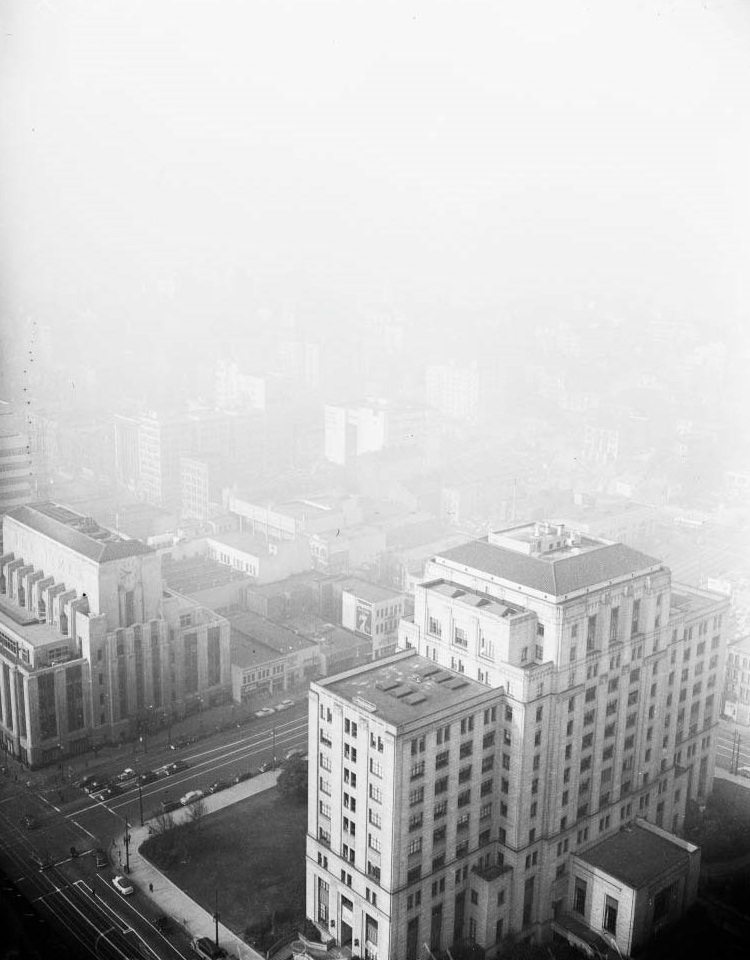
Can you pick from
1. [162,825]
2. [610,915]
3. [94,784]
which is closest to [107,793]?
[94,784]

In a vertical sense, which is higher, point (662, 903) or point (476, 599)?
point (476, 599)

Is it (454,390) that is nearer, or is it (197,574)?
(197,574)

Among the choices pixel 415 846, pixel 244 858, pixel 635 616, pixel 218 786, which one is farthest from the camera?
pixel 218 786

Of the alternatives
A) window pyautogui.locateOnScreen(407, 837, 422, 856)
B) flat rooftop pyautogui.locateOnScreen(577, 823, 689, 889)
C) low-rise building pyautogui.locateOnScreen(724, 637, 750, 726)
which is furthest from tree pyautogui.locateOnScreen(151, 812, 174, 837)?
low-rise building pyautogui.locateOnScreen(724, 637, 750, 726)

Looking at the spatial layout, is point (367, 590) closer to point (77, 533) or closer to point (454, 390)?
point (77, 533)

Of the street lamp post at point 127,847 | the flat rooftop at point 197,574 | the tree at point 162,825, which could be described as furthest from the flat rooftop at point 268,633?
the street lamp post at point 127,847
